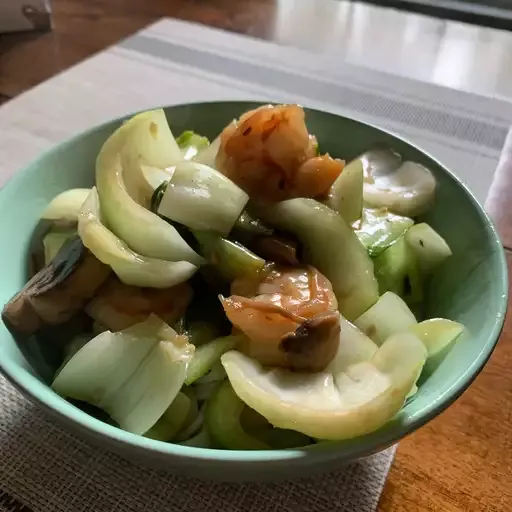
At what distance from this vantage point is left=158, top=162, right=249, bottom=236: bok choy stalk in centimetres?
53

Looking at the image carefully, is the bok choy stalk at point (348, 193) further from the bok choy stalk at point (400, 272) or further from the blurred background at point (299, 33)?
the blurred background at point (299, 33)

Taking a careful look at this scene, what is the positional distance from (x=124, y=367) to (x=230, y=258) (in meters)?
0.11

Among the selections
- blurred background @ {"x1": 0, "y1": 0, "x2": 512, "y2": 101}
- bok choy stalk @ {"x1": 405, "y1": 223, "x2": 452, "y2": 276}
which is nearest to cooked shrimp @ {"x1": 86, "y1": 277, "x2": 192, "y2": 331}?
bok choy stalk @ {"x1": 405, "y1": 223, "x2": 452, "y2": 276}

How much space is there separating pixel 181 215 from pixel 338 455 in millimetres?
220

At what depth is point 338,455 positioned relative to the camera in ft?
1.37

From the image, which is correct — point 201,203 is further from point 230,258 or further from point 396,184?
point 396,184

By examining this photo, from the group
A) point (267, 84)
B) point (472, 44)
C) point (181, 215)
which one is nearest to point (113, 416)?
point (181, 215)

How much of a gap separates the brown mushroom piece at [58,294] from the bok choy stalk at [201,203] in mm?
70

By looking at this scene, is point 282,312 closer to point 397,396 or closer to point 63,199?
point 397,396

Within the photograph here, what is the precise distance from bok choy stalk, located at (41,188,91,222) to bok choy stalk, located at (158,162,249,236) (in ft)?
0.36

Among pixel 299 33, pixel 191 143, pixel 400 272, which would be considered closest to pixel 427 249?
pixel 400 272

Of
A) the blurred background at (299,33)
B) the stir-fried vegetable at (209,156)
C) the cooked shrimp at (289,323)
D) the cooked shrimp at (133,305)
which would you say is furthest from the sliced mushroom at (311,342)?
the blurred background at (299,33)

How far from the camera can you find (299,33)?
4.61 ft

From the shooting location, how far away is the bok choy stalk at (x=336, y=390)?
0.42 metres
